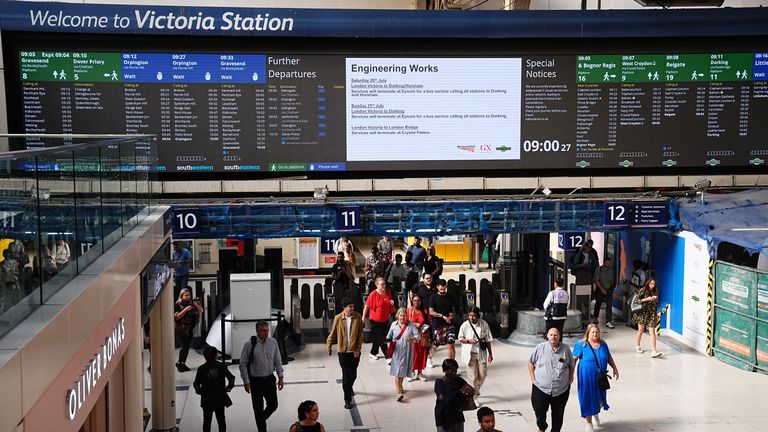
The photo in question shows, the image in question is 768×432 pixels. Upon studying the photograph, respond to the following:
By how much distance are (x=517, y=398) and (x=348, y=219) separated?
12.5 feet

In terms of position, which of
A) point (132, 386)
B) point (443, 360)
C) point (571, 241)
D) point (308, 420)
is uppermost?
point (571, 241)

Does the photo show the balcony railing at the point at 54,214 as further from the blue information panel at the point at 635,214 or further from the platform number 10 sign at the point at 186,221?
the blue information panel at the point at 635,214

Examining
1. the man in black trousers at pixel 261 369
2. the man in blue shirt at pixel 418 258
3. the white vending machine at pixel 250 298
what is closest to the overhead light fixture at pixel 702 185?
the man in blue shirt at pixel 418 258

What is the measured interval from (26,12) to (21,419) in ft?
32.1

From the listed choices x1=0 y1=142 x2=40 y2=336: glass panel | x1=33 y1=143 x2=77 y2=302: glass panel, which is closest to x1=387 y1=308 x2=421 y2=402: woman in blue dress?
x1=33 y1=143 x2=77 y2=302: glass panel

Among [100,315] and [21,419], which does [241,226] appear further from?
[21,419]

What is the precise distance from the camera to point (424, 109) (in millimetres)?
12836

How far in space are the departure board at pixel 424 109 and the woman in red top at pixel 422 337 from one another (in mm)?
2368

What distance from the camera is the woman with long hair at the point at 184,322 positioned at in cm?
1262

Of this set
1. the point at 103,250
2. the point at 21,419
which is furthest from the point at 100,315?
the point at 21,419

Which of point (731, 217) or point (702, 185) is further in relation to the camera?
point (702, 185)

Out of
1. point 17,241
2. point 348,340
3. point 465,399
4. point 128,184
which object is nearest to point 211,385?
point 348,340

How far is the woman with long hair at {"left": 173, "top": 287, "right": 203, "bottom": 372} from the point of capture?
12.6m

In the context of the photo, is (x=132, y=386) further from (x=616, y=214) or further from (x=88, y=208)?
(x=616, y=214)
